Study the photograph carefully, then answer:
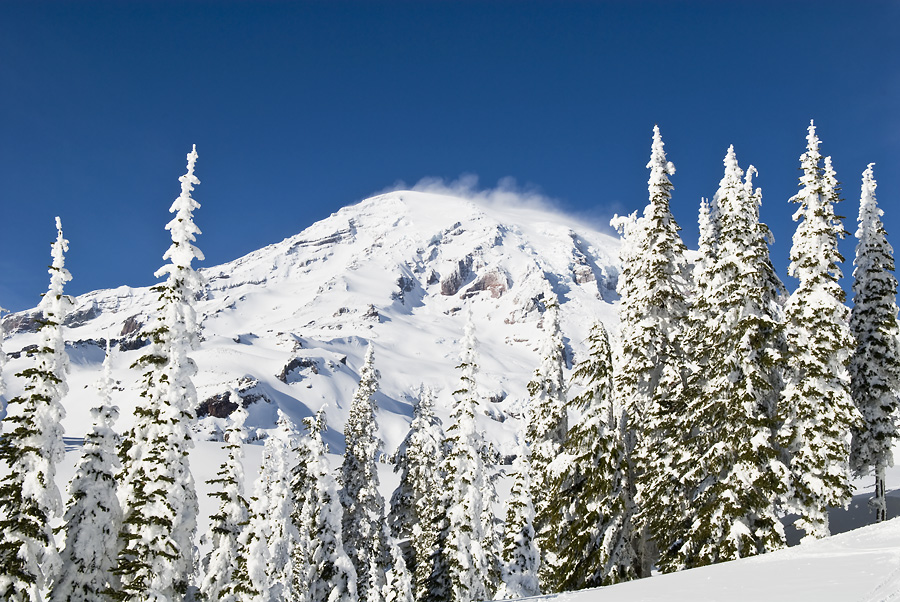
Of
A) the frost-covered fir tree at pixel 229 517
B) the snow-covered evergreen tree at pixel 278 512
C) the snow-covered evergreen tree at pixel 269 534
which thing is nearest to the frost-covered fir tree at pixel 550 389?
the snow-covered evergreen tree at pixel 278 512

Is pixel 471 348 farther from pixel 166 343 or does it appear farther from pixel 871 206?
pixel 871 206

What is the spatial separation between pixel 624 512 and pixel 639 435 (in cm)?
318

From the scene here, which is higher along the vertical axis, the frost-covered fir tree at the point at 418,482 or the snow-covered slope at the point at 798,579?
the frost-covered fir tree at the point at 418,482

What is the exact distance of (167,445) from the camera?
58.3 feet

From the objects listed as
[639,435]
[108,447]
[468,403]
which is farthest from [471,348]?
[108,447]

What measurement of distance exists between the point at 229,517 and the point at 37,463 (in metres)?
6.79

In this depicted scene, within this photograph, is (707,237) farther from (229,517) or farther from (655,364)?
(229,517)

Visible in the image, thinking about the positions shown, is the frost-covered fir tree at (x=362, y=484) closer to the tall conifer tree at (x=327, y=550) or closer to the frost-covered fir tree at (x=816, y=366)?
the tall conifer tree at (x=327, y=550)

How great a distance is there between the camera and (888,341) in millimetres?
32094

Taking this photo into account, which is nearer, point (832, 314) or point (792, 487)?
point (792, 487)

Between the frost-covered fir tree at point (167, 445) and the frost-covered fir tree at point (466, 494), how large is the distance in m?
11.8

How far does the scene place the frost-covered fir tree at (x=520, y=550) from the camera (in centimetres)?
2780

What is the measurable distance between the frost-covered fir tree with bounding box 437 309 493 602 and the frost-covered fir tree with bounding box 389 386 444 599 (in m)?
15.9

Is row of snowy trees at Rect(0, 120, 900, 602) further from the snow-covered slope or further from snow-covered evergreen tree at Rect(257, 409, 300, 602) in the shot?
the snow-covered slope
